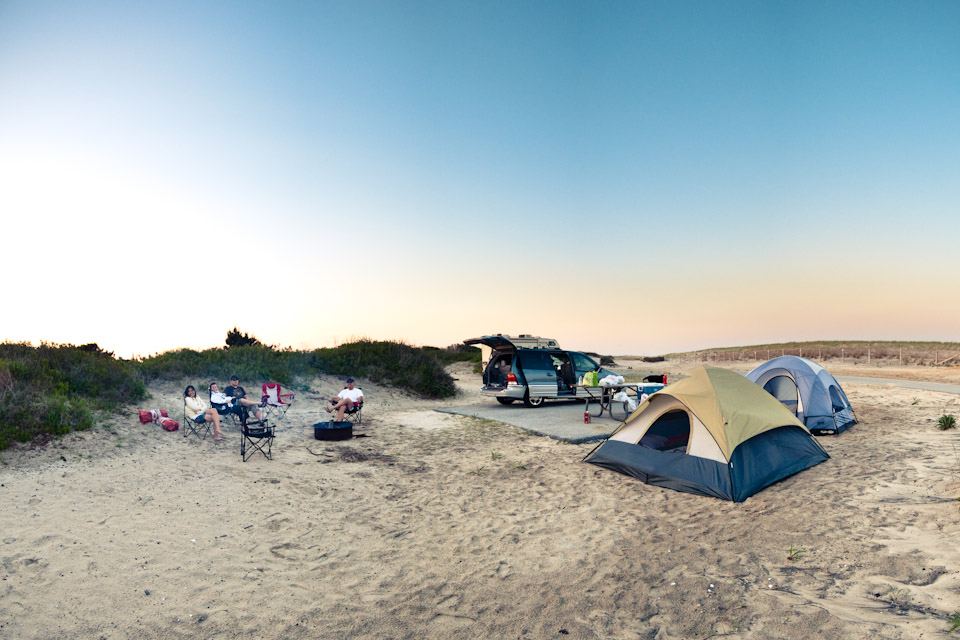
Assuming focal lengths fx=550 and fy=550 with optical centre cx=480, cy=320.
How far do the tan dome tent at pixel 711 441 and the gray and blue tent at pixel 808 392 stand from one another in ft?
9.56

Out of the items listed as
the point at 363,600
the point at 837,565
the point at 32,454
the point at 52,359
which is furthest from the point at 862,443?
the point at 52,359

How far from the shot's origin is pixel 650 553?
5.38 meters

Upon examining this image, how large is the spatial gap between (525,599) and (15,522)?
5523 mm

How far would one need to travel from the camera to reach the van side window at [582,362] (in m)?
14.7

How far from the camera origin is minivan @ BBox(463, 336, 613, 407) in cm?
1452

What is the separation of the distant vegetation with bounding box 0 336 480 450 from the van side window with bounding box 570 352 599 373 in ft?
19.0

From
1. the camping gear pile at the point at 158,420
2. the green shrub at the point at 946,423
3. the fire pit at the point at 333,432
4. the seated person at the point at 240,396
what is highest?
the seated person at the point at 240,396

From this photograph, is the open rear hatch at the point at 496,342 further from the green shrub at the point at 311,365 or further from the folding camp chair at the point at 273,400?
the folding camp chair at the point at 273,400

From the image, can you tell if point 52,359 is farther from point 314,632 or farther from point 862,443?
point 862,443

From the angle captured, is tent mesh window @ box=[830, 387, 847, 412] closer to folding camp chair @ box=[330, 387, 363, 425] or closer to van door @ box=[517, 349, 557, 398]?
van door @ box=[517, 349, 557, 398]

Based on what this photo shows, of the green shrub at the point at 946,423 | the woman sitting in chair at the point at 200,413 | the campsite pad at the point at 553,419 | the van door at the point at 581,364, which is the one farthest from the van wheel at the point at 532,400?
the green shrub at the point at 946,423

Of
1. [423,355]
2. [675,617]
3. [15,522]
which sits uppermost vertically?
[423,355]

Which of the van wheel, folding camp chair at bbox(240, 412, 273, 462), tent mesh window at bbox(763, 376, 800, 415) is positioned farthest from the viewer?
the van wheel

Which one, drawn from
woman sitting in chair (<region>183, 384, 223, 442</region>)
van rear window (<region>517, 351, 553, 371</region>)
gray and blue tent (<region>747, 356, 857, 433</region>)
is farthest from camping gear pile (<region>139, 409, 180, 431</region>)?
gray and blue tent (<region>747, 356, 857, 433</region>)
